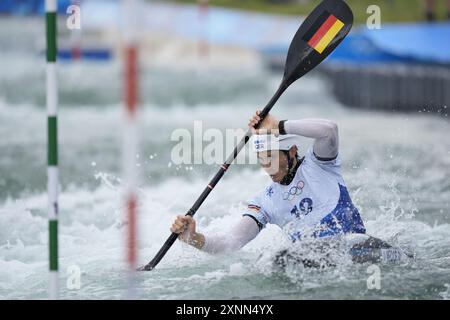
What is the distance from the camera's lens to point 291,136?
20.0 ft

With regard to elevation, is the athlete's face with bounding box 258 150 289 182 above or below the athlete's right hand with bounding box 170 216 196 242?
above

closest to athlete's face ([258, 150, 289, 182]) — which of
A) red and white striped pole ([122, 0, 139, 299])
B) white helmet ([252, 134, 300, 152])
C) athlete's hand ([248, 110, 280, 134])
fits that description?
white helmet ([252, 134, 300, 152])

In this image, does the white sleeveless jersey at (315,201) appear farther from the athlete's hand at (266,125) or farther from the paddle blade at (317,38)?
the paddle blade at (317,38)

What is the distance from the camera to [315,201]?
20.5 ft

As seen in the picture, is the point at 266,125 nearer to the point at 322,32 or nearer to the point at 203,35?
the point at 322,32

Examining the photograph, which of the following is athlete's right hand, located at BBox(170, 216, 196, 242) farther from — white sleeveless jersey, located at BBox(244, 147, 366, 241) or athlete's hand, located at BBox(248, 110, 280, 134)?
athlete's hand, located at BBox(248, 110, 280, 134)

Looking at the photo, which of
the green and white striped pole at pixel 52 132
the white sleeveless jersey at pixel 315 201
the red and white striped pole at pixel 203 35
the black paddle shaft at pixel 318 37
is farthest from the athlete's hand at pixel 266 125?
the red and white striped pole at pixel 203 35

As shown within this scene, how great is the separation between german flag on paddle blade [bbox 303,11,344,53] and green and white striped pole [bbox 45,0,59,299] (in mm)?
2322

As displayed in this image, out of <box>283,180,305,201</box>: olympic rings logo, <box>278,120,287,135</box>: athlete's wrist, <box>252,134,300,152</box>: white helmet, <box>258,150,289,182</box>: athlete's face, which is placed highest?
<box>278,120,287,135</box>: athlete's wrist

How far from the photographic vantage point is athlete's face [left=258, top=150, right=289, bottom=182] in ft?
19.9

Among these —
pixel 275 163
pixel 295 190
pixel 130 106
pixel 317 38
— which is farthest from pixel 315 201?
pixel 130 106

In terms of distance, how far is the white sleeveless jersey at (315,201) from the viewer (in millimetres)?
6223

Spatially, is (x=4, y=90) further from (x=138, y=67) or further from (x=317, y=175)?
(x=138, y=67)

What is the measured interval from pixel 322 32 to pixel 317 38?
0.05 metres
